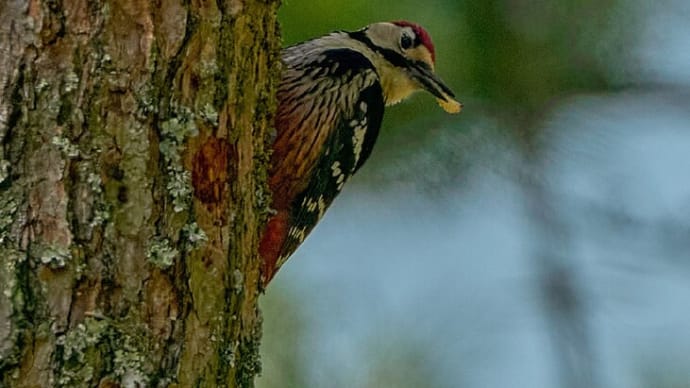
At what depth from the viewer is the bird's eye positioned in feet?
7.67

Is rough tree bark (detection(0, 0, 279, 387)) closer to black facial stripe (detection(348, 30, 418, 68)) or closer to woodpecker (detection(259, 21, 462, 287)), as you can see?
woodpecker (detection(259, 21, 462, 287))

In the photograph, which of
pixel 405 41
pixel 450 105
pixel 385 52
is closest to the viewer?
pixel 450 105

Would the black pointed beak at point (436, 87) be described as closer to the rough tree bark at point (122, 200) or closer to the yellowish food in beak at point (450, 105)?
the yellowish food in beak at point (450, 105)

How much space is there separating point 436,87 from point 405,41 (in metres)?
0.18

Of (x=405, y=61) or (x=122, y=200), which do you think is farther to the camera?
(x=405, y=61)

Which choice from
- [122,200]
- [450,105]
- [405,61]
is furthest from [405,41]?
[122,200]

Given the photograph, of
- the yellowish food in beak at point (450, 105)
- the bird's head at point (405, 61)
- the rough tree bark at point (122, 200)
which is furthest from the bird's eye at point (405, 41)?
the rough tree bark at point (122, 200)

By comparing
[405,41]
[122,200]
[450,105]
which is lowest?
[122,200]

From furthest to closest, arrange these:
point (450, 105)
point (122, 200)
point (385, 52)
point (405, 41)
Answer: point (385, 52), point (405, 41), point (450, 105), point (122, 200)

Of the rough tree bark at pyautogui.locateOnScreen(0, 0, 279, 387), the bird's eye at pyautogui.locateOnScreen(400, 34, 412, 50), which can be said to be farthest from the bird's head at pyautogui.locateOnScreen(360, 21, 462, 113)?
the rough tree bark at pyautogui.locateOnScreen(0, 0, 279, 387)

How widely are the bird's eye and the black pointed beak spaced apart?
5 cm

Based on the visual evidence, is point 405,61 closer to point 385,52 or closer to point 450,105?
point 385,52

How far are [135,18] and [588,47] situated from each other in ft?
3.78

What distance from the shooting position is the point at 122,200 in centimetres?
126
